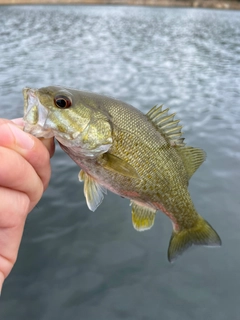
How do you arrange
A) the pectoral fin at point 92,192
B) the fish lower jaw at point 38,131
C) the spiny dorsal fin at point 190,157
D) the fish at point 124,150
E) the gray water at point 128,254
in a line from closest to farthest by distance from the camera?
the fish lower jaw at point 38,131 < the fish at point 124,150 < the pectoral fin at point 92,192 < the spiny dorsal fin at point 190,157 < the gray water at point 128,254

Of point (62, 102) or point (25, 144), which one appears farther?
point (62, 102)

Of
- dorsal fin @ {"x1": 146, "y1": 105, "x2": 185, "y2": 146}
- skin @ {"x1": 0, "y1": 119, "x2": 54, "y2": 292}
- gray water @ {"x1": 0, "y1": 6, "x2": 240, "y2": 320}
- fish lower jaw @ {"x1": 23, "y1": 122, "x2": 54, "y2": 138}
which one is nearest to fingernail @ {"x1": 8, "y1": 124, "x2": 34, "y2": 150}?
skin @ {"x1": 0, "y1": 119, "x2": 54, "y2": 292}

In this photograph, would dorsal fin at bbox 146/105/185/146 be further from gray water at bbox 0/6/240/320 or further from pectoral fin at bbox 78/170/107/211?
gray water at bbox 0/6/240/320

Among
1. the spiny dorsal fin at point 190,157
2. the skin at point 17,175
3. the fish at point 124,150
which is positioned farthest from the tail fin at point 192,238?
the skin at point 17,175

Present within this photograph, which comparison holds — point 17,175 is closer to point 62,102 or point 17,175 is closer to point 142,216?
point 62,102

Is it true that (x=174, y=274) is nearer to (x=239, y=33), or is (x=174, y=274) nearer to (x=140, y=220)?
(x=140, y=220)

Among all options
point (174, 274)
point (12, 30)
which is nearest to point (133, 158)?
point (174, 274)

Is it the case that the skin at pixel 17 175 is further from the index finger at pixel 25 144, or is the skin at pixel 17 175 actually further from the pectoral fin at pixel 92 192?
the pectoral fin at pixel 92 192

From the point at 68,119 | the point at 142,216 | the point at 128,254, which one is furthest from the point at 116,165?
the point at 128,254
